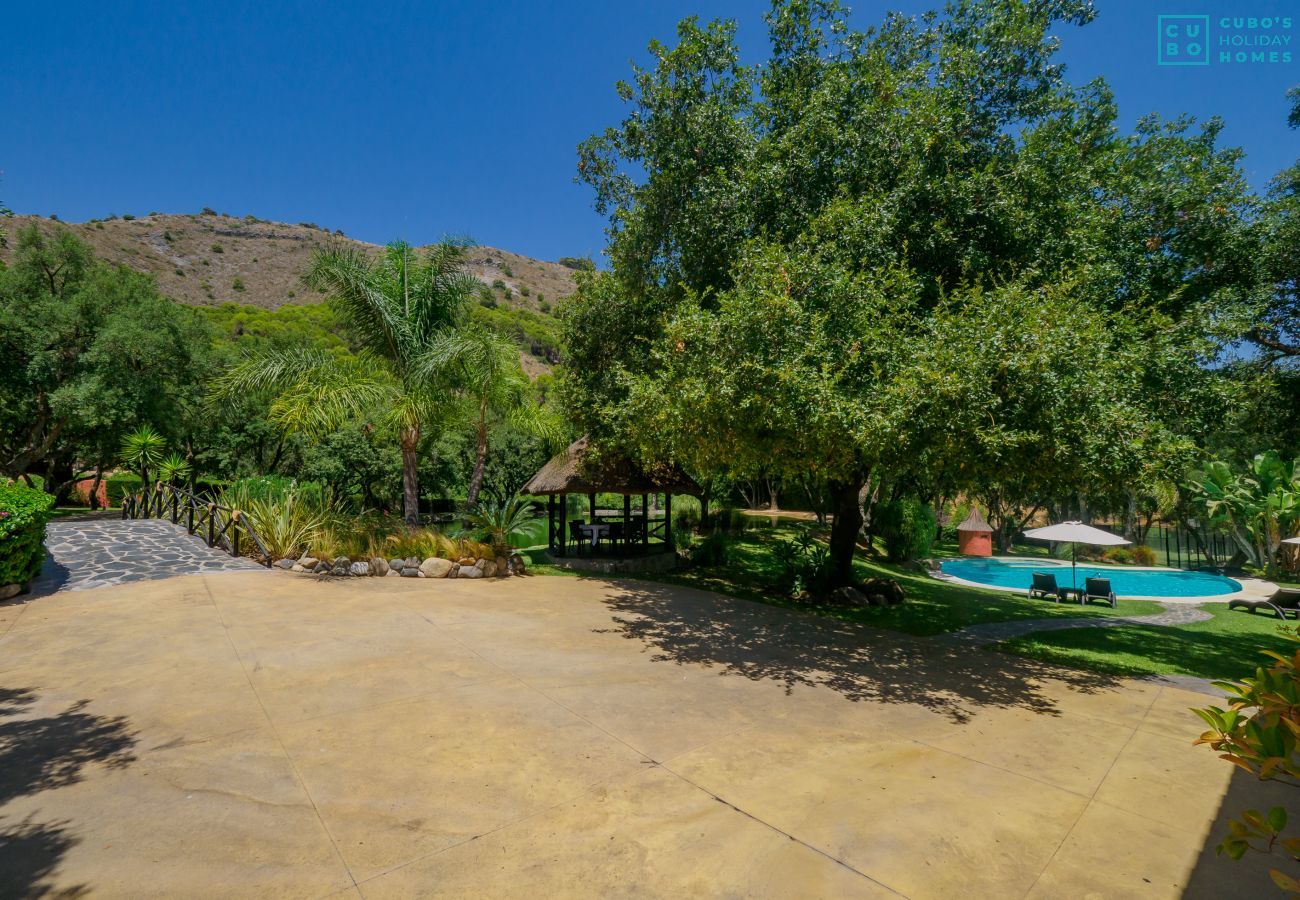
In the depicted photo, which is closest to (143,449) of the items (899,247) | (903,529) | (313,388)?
(313,388)

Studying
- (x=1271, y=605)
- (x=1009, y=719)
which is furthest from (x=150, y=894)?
(x=1271, y=605)

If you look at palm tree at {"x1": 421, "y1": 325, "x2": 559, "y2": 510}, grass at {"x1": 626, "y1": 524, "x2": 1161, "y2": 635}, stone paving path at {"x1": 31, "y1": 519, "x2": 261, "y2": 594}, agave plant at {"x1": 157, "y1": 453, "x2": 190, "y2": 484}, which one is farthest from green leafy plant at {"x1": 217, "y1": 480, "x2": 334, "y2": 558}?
agave plant at {"x1": 157, "y1": 453, "x2": 190, "y2": 484}

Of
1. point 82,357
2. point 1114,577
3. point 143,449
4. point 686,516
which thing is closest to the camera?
point 82,357

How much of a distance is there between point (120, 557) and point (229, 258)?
86.1 metres

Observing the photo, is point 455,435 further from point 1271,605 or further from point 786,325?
point 1271,605

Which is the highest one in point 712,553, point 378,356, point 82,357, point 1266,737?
point 82,357

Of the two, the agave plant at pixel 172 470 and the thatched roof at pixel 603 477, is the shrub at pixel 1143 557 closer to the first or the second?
the thatched roof at pixel 603 477

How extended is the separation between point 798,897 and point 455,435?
1039 inches

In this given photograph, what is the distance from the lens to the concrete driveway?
325 cm

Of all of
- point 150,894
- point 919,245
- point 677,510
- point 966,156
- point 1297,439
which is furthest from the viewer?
point 677,510

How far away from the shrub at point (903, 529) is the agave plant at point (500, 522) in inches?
565

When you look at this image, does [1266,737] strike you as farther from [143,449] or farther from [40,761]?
[143,449]

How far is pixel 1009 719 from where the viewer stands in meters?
5.93

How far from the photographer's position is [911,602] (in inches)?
504
